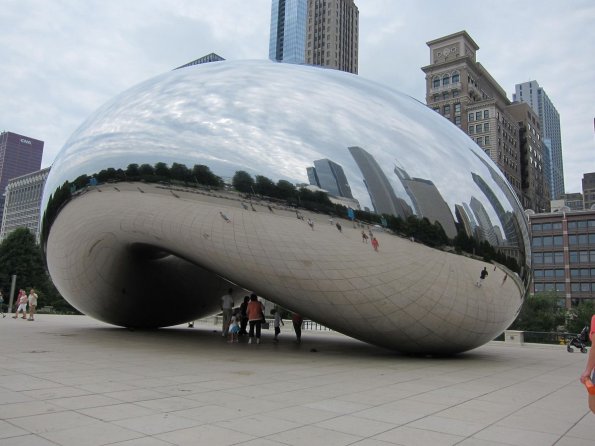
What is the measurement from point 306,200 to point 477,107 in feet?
371

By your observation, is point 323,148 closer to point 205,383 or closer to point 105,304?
point 205,383

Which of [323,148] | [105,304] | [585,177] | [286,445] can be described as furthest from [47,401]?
[585,177]

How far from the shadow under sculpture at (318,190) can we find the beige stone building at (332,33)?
6142 inches

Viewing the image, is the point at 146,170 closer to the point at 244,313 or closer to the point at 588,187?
the point at 244,313

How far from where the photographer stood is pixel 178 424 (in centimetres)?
436

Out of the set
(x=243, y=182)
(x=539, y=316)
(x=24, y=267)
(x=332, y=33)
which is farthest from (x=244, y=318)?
(x=332, y=33)

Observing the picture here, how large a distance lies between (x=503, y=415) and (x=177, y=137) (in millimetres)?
6322

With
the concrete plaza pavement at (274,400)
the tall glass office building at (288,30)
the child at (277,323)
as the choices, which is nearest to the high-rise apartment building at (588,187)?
the tall glass office building at (288,30)

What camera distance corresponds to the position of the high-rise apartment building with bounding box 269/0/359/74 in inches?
6378

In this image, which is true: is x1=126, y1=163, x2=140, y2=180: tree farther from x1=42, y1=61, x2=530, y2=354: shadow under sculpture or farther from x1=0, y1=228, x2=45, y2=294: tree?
x1=0, y1=228, x2=45, y2=294: tree

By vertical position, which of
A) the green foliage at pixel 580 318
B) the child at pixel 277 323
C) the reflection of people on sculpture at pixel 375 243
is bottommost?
the green foliage at pixel 580 318

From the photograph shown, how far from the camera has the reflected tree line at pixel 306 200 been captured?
8031 millimetres

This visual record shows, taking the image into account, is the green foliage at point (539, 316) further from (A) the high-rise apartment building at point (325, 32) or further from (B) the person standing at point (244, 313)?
(A) the high-rise apartment building at point (325, 32)

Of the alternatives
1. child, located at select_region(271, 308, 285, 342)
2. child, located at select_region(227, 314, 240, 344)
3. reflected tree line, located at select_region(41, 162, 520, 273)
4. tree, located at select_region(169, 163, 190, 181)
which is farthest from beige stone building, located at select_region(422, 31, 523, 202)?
tree, located at select_region(169, 163, 190, 181)
